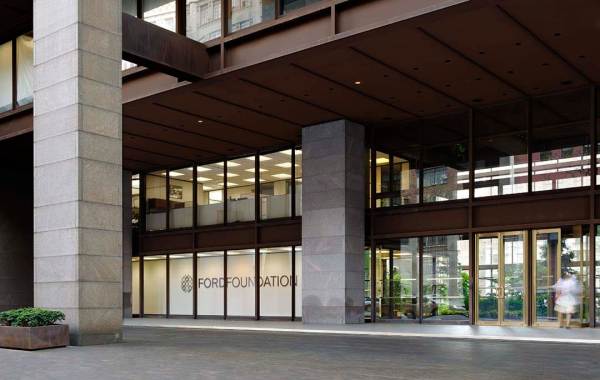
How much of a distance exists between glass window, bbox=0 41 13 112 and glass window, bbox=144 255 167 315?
9.91 metres

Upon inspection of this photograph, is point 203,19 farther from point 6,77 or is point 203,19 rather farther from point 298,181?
point 6,77

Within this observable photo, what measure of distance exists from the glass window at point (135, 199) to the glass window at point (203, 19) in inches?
584

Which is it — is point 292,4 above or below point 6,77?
above

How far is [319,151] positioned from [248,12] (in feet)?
22.4

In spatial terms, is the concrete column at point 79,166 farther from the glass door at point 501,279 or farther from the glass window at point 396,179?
the glass door at point 501,279

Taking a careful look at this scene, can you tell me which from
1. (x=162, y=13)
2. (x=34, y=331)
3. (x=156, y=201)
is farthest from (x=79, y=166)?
(x=156, y=201)

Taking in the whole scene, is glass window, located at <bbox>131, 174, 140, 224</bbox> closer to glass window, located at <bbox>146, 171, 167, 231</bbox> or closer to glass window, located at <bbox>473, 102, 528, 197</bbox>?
glass window, located at <bbox>146, 171, 167, 231</bbox>

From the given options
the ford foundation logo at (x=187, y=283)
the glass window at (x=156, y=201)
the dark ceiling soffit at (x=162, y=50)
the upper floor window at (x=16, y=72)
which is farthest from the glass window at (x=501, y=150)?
the upper floor window at (x=16, y=72)

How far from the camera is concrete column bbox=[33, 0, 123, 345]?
14.5 meters

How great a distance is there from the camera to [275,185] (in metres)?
28.2

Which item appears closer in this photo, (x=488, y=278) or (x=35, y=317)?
(x=35, y=317)

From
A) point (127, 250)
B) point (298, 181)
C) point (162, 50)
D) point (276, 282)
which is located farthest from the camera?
point (127, 250)

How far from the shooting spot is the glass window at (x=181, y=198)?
31375mm

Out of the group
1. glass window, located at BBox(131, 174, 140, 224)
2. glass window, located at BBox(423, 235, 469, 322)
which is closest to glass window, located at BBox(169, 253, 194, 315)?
glass window, located at BBox(131, 174, 140, 224)
